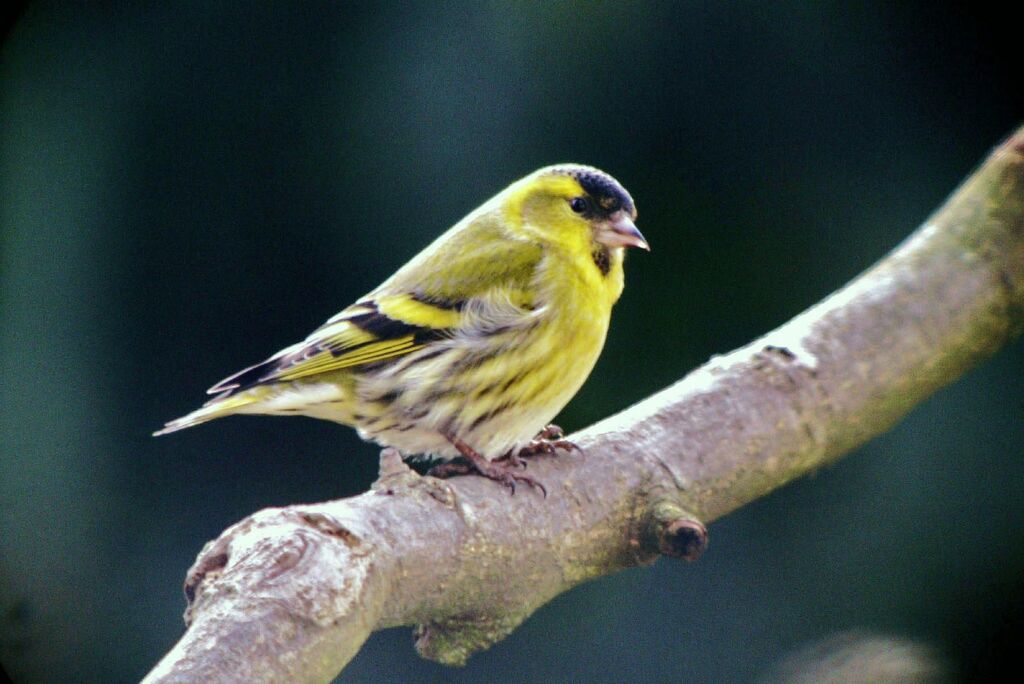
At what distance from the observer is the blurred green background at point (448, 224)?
1.14 m

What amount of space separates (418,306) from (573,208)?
23 cm

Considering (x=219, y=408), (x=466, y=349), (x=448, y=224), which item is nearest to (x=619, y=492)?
(x=466, y=349)

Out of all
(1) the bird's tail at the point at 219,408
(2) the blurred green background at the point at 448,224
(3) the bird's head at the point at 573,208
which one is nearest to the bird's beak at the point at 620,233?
(3) the bird's head at the point at 573,208

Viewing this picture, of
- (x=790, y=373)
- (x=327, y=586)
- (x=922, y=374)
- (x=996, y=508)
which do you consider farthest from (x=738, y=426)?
(x=327, y=586)

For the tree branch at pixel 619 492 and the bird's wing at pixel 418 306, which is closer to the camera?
the tree branch at pixel 619 492

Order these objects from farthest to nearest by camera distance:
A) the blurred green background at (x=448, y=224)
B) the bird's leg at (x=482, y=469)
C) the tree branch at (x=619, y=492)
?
the blurred green background at (x=448, y=224), the bird's leg at (x=482, y=469), the tree branch at (x=619, y=492)

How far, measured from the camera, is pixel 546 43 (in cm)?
133

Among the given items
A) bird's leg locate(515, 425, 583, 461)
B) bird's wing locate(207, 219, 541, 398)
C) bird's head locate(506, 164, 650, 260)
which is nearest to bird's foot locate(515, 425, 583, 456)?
bird's leg locate(515, 425, 583, 461)

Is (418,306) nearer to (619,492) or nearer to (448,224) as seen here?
(448,224)

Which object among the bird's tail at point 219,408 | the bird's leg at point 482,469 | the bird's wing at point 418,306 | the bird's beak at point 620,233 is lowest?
the bird's leg at point 482,469

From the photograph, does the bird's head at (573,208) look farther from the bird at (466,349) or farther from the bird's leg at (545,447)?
the bird's leg at (545,447)

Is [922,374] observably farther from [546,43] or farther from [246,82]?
[246,82]

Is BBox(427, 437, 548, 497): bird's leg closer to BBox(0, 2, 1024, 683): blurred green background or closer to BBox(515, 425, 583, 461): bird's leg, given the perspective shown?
BBox(515, 425, 583, 461): bird's leg

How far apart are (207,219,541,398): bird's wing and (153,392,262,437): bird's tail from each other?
2 cm
